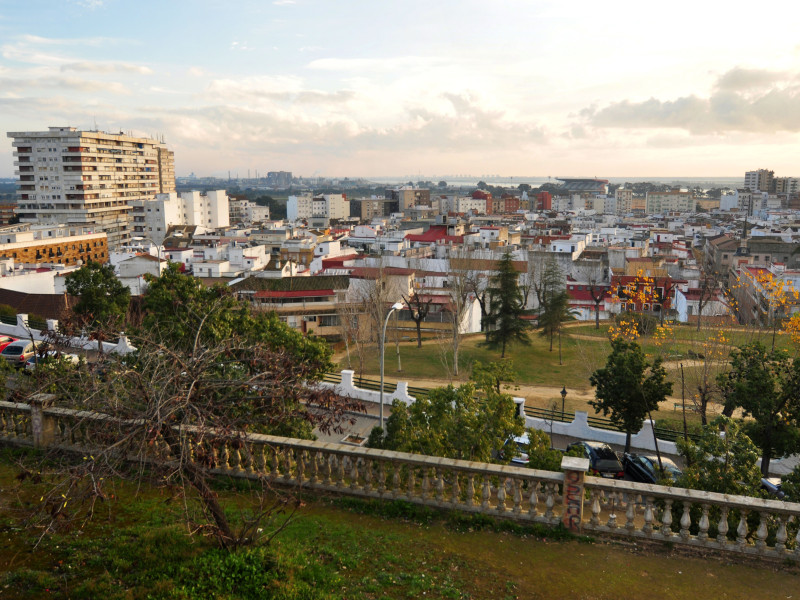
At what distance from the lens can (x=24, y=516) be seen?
8461mm

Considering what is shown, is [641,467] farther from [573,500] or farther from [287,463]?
[287,463]

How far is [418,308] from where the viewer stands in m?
41.9

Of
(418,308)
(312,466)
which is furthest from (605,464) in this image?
(418,308)

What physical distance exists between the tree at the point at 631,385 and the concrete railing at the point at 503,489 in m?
11.4

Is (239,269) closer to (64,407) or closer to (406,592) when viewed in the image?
(64,407)

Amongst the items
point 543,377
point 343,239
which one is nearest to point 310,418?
point 543,377

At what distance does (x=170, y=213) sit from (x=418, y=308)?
81.1 meters

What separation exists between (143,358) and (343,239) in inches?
3491

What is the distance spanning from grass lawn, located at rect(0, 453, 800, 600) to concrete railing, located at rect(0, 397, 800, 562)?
0.24 metres

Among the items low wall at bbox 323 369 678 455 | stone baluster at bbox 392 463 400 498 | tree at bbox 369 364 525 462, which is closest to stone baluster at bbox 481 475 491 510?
stone baluster at bbox 392 463 400 498

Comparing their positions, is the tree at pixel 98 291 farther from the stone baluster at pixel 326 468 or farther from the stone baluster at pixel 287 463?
the stone baluster at pixel 326 468

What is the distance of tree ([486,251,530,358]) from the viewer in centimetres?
4078

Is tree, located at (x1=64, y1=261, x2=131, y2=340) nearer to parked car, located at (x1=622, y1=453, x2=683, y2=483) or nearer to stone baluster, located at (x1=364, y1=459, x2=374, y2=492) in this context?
parked car, located at (x1=622, y1=453, x2=683, y2=483)

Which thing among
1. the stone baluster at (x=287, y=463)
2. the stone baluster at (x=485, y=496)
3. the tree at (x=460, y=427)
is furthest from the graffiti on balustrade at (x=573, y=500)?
the stone baluster at (x=287, y=463)
